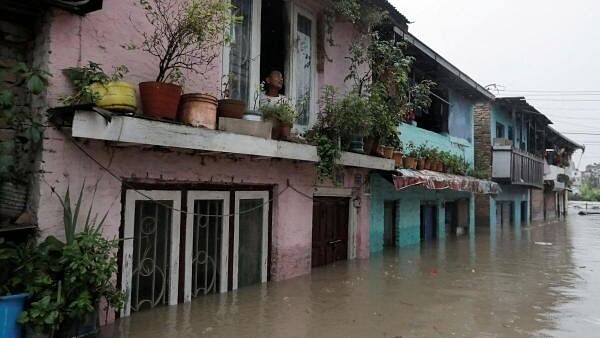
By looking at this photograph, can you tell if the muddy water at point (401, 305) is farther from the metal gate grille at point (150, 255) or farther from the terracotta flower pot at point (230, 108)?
the terracotta flower pot at point (230, 108)

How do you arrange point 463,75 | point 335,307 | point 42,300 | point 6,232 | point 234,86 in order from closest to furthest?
point 42,300 < point 6,232 < point 335,307 < point 234,86 < point 463,75

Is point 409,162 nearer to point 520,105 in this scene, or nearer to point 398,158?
point 398,158

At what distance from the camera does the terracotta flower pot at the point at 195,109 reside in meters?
5.85

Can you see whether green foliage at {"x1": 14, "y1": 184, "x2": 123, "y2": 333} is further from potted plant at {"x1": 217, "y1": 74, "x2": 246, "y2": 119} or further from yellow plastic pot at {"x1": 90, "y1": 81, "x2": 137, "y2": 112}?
potted plant at {"x1": 217, "y1": 74, "x2": 246, "y2": 119}

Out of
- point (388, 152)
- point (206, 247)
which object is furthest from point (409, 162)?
point (206, 247)

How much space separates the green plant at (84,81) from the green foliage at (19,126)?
0.82ft

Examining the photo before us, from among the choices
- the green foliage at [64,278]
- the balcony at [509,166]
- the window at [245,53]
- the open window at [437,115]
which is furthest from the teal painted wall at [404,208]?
the green foliage at [64,278]

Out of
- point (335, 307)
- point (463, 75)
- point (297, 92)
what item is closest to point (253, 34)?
point (297, 92)

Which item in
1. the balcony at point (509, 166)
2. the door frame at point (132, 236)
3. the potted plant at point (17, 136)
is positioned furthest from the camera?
the balcony at point (509, 166)

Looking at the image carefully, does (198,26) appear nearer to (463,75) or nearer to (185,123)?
(185,123)

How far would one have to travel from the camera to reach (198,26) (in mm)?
5613

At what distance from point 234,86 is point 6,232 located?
3.98m

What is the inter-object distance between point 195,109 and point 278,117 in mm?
1746

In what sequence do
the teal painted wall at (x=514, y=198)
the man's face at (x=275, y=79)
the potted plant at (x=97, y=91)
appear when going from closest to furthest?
the potted plant at (x=97, y=91) < the man's face at (x=275, y=79) < the teal painted wall at (x=514, y=198)
